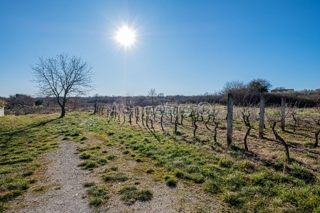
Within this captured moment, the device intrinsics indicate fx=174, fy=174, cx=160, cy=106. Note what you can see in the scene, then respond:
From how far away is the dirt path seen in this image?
2.99m

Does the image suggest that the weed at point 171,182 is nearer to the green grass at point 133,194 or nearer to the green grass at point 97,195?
the green grass at point 133,194

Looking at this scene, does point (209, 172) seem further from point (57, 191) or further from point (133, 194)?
point (57, 191)

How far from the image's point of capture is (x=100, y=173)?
439cm

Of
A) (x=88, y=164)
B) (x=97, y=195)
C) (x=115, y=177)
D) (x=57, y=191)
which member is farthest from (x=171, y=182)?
(x=88, y=164)

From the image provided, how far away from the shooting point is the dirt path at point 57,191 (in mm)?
2986

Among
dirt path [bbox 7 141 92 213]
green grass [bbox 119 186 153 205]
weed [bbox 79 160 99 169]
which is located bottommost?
dirt path [bbox 7 141 92 213]

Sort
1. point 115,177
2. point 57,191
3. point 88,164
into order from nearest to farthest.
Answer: point 57,191
point 115,177
point 88,164

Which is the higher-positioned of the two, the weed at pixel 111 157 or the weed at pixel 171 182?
the weed at pixel 171 182

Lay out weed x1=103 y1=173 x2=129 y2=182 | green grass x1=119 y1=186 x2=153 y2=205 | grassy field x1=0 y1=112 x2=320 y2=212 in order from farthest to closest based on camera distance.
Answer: weed x1=103 y1=173 x2=129 y2=182, green grass x1=119 y1=186 x2=153 y2=205, grassy field x1=0 y1=112 x2=320 y2=212

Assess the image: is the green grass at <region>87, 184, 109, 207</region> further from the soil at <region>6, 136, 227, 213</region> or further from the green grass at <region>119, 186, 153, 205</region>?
the green grass at <region>119, 186, 153, 205</region>

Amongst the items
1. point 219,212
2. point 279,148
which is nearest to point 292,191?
point 219,212

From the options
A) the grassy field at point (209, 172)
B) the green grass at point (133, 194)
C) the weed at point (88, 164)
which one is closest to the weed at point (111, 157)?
the grassy field at point (209, 172)

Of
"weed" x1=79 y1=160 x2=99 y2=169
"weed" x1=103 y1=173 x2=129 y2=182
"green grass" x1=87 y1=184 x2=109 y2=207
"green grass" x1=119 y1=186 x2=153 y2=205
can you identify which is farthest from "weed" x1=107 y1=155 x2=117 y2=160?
"green grass" x1=119 y1=186 x2=153 y2=205

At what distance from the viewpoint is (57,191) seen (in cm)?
356
